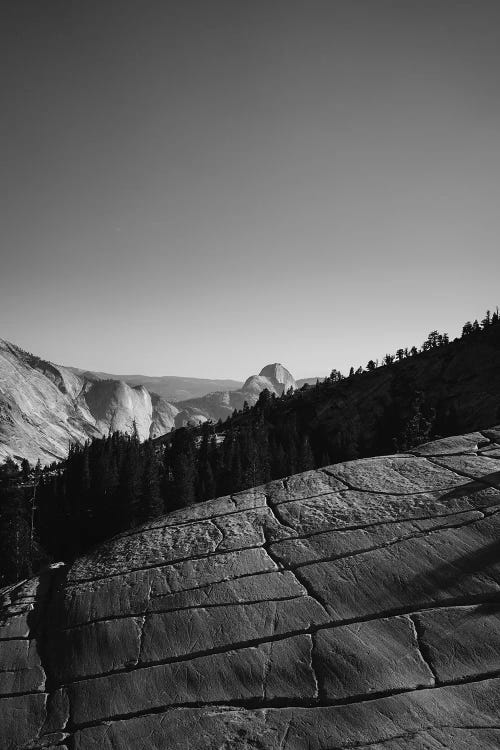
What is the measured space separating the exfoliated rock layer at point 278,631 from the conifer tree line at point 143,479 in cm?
3517

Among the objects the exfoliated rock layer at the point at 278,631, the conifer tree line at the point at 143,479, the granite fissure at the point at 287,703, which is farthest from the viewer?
the conifer tree line at the point at 143,479

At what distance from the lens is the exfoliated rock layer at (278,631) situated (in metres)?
6.32

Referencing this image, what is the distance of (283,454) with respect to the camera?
238ft

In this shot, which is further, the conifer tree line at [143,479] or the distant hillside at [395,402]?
the distant hillside at [395,402]

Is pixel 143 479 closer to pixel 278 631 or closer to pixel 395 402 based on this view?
pixel 278 631

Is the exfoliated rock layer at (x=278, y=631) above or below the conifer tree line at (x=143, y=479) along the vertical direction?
above

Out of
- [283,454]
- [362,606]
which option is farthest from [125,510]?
[362,606]

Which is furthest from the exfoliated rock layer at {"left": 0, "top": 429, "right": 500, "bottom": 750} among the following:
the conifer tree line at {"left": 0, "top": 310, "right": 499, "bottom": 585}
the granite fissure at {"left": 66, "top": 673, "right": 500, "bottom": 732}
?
the conifer tree line at {"left": 0, "top": 310, "right": 499, "bottom": 585}

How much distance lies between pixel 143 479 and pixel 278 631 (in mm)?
50213

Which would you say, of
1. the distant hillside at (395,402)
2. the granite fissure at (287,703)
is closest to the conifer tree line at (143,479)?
the distant hillside at (395,402)

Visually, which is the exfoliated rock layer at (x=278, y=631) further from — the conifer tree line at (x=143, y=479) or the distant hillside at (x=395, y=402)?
the distant hillside at (x=395, y=402)

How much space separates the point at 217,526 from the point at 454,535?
18.2ft

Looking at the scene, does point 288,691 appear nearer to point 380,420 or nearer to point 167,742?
point 167,742

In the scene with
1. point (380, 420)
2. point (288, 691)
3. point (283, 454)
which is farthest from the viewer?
point (380, 420)
